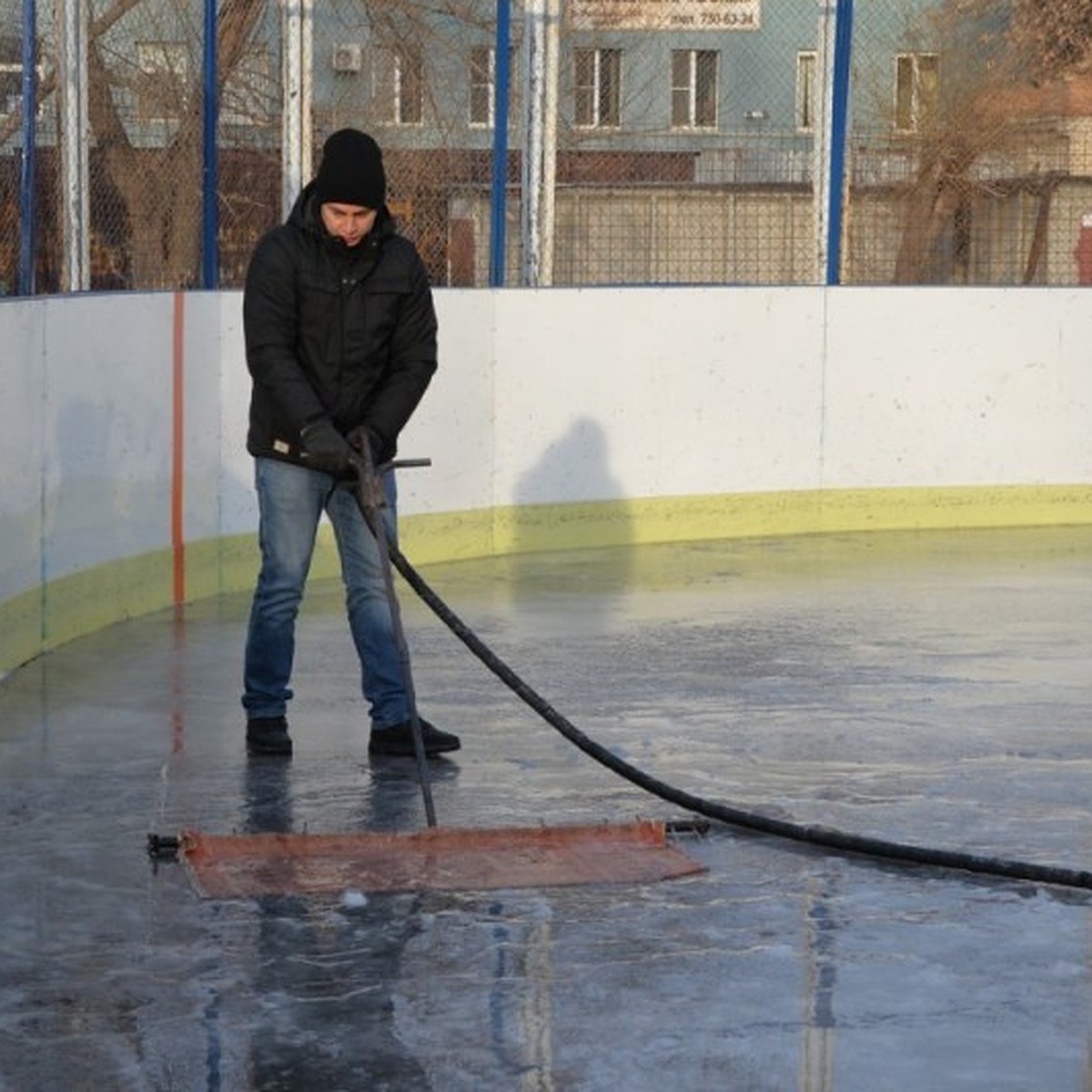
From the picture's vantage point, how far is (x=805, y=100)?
14633 mm

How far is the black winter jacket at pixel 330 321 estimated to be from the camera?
25.9ft

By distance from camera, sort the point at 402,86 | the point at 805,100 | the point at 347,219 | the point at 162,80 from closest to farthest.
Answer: the point at 347,219 → the point at 162,80 → the point at 402,86 → the point at 805,100

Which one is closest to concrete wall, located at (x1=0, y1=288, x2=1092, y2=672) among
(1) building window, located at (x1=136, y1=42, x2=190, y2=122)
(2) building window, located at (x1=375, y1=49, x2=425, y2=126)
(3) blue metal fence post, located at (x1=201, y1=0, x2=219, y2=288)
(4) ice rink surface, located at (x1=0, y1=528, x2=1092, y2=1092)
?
(3) blue metal fence post, located at (x1=201, y1=0, x2=219, y2=288)

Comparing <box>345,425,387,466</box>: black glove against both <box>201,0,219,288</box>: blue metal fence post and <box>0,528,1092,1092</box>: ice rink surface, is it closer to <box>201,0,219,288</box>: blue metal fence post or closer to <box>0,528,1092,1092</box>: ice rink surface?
<box>0,528,1092,1092</box>: ice rink surface

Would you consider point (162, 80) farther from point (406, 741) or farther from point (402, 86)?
point (406, 741)

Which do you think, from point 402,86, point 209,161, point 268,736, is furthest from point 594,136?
point 268,736

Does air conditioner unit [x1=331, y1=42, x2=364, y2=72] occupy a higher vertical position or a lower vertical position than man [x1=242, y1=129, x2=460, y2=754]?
higher

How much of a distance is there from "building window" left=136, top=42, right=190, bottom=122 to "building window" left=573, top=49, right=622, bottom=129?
2.56 meters

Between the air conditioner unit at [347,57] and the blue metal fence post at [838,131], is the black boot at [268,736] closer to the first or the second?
the air conditioner unit at [347,57]

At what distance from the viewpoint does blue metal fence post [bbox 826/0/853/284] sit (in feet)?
48.1

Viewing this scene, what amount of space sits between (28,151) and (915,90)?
5825mm

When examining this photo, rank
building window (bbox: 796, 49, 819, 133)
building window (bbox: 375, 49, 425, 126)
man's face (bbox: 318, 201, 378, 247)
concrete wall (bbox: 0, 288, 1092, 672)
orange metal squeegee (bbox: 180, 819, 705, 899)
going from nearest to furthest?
orange metal squeegee (bbox: 180, 819, 705, 899) → man's face (bbox: 318, 201, 378, 247) → concrete wall (bbox: 0, 288, 1092, 672) → building window (bbox: 375, 49, 425, 126) → building window (bbox: 796, 49, 819, 133)

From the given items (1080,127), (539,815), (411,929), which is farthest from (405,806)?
(1080,127)

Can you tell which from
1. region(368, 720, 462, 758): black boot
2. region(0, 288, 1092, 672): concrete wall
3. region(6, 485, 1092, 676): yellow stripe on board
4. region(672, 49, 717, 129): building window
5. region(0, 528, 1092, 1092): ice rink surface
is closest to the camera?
region(0, 528, 1092, 1092): ice rink surface
